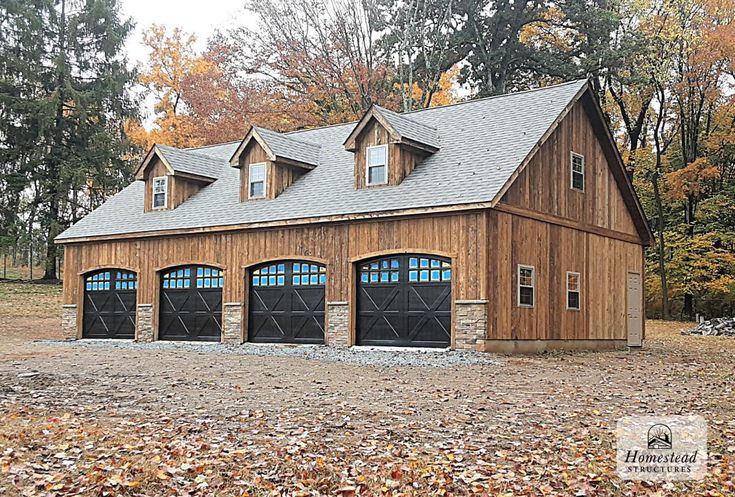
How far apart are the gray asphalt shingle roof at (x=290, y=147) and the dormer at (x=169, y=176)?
3.41 m

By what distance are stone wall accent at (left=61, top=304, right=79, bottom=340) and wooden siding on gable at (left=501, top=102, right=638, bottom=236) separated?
1438 centimetres

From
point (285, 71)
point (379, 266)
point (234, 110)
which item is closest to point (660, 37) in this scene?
point (285, 71)

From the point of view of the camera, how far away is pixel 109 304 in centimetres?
2469

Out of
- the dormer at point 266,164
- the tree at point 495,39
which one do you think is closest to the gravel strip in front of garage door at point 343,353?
the dormer at point 266,164

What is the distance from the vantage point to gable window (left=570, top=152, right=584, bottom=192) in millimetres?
20750

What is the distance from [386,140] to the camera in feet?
65.9

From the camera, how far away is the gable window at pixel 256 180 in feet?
73.6

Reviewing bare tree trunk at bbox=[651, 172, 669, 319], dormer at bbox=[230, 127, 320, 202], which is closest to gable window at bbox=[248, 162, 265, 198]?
dormer at bbox=[230, 127, 320, 202]

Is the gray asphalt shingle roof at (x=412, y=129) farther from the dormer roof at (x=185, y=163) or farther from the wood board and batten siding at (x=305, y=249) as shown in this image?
the dormer roof at (x=185, y=163)

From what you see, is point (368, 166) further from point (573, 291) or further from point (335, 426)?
point (335, 426)

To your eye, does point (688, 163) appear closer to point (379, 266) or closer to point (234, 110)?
point (234, 110)

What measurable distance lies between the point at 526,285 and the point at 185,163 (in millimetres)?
11770

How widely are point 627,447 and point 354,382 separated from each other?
5586mm

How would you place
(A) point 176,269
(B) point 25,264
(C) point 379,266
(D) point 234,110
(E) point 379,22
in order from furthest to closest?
1. (B) point 25,264
2. (D) point 234,110
3. (E) point 379,22
4. (A) point 176,269
5. (C) point 379,266
